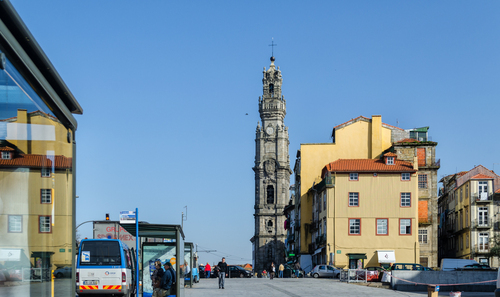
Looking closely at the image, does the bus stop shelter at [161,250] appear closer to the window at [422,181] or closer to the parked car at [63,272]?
the parked car at [63,272]

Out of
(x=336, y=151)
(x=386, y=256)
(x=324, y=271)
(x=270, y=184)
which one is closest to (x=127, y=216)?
(x=324, y=271)

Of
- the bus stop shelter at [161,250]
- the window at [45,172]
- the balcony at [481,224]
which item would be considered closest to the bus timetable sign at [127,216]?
the bus stop shelter at [161,250]

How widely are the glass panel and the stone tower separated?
12800 centimetres

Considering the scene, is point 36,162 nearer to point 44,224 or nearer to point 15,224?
point 44,224

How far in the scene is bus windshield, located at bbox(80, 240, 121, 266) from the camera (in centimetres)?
2245

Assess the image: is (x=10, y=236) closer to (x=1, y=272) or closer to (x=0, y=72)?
(x=1, y=272)

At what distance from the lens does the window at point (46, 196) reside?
4.61m

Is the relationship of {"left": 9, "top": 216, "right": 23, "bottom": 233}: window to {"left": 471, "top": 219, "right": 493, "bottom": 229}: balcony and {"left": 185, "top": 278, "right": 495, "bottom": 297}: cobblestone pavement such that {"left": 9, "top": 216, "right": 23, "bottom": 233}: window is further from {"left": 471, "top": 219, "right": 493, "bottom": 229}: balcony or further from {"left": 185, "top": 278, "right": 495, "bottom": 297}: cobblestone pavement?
{"left": 471, "top": 219, "right": 493, "bottom": 229}: balcony

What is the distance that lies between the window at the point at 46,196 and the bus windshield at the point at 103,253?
18142 mm

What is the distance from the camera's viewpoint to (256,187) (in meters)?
137

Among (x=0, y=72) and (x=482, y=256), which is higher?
(x=0, y=72)

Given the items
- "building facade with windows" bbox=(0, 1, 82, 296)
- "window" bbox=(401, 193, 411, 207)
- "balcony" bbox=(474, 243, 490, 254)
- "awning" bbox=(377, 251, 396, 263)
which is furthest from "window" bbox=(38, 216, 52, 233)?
"balcony" bbox=(474, 243, 490, 254)

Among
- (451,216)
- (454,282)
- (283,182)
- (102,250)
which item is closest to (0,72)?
→ (102,250)

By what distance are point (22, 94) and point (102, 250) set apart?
62.6ft
